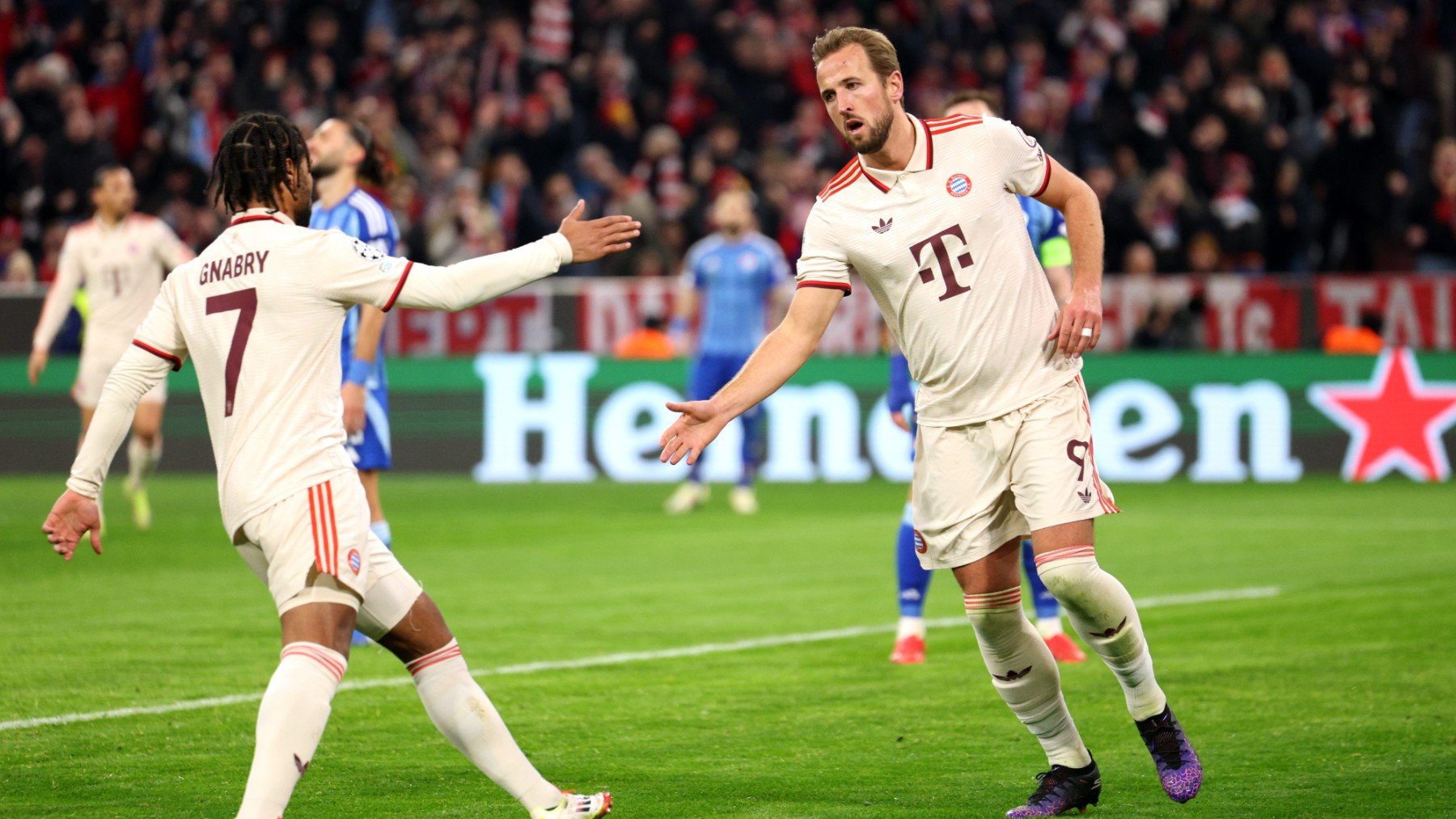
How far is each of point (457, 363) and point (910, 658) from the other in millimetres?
10207

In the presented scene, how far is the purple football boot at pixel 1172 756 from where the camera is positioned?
537 centimetres

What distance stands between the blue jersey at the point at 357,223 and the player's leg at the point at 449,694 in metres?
3.45

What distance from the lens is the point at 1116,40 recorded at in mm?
22484

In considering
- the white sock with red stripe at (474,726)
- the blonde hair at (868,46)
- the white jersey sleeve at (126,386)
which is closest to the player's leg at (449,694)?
the white sock with red stripe at (474,726)

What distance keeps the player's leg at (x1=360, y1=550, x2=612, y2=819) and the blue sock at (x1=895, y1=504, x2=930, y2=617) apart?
347 cm

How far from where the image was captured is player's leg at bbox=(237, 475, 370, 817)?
4.48m

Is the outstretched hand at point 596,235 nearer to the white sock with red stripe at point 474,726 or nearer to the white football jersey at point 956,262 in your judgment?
the white football jersey at point 956,262

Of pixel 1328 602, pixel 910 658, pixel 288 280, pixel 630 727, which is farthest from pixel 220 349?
pixel 1328 602

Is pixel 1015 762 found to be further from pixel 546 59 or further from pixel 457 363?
pixel 546 59

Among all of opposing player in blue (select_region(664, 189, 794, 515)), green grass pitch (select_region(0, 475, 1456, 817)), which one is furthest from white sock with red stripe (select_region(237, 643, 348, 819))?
opposing player in blue (select_region(664, 189, 794, 515))

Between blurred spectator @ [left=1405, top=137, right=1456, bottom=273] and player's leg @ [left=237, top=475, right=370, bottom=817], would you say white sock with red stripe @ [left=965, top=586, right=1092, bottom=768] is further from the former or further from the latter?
blurred spectator @ [left=1405, top=137, right=1456, bottom=273]

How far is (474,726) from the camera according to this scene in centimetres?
486

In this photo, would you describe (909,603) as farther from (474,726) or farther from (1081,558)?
(474,726)

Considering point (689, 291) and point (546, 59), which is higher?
point (546, 59)
